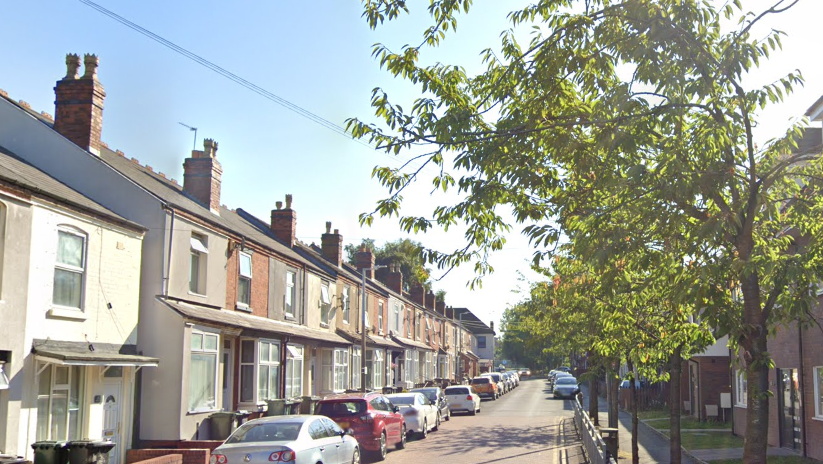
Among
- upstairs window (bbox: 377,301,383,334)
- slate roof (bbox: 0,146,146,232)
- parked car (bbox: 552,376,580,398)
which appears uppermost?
slate roof (bbox: 0,146,146,232)

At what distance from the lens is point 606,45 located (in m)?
7.96

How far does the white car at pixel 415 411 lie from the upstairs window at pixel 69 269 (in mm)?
11294

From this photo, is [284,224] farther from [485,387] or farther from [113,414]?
[485,387]

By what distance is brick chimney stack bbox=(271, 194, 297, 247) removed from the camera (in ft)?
103

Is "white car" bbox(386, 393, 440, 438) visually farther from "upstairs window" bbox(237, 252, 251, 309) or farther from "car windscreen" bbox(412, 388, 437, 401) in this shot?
"upstairs window" bbox(237, 252, 251, 309)

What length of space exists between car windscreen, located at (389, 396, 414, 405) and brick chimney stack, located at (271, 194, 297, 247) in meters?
8.91

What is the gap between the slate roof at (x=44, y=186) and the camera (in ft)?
46.5

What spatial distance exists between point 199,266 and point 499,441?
10.4 m

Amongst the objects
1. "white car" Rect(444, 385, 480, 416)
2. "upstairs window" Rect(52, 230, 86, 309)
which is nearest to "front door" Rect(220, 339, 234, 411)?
"upstairs window" Rect(52, 230, 86, 309)

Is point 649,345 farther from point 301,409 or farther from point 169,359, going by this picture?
point 301,409

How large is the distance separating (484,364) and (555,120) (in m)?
93.2

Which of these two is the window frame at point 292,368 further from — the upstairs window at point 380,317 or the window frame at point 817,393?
the window frame at point 817,393

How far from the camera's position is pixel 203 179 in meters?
23.8

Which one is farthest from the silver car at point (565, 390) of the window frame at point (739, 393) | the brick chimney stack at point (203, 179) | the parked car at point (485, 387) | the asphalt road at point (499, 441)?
the brick chimney stack at point (203, 179)
